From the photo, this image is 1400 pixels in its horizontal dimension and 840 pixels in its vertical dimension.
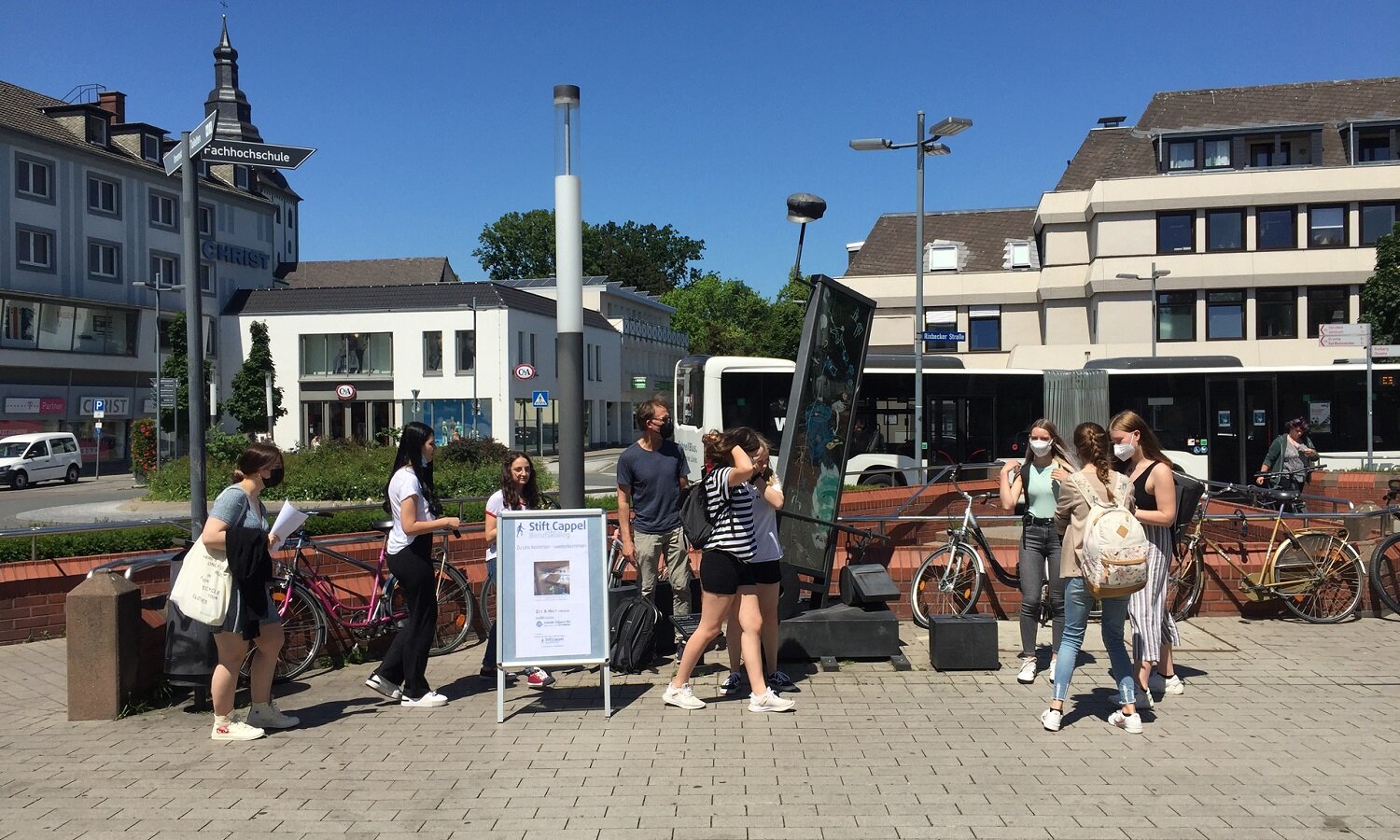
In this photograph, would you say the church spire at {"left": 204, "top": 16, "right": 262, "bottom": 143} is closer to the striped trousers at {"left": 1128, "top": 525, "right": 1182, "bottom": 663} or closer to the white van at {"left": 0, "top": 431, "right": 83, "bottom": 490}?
the white van at {"left": 0, "top": 431, "right": 83, "bottom": 490}

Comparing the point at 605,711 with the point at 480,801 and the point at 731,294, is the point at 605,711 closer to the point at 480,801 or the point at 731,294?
the point at 480,801

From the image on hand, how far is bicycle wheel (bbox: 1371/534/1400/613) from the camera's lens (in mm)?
9773

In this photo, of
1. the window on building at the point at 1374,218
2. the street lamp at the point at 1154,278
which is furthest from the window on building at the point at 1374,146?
the street lamp at the point at 1154,278

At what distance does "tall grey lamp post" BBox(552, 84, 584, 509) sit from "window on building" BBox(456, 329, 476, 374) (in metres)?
45.6

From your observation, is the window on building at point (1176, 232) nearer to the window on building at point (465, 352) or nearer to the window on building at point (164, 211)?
Result: the window on building at point (465, 352)

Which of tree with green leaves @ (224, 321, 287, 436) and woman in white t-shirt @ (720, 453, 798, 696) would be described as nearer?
woman in white t-shirt @ (720, 453, 798, 696)

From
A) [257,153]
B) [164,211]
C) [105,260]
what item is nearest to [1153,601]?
[257,153]

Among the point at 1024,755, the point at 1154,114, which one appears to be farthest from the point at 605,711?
the point at 1154,114

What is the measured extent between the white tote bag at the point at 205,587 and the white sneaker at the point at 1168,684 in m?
5.60

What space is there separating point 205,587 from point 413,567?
1.27 metres

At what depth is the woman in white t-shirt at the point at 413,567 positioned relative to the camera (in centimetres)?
737

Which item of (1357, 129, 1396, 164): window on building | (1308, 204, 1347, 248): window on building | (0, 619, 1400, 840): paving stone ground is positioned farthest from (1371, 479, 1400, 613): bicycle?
(1357, 129, 1396, 164): window on building

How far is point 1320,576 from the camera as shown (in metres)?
9.71

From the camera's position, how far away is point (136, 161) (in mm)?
56062
